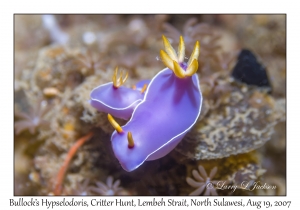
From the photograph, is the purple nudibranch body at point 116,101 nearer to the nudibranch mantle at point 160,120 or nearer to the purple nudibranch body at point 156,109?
the purple nudibranch body at point 156,109

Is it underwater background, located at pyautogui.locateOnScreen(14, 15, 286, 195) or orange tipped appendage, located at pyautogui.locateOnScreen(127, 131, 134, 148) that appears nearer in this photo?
orange tipped appendage, located at pyautogui.locateOnScreen(127, 131, 134, 148)

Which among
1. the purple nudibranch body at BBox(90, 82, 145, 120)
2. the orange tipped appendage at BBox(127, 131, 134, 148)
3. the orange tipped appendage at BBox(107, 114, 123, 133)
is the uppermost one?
the purple nudibranch body at BBox(90, 82, 145, 120)

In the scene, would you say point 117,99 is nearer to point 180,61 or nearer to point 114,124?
point 114,124

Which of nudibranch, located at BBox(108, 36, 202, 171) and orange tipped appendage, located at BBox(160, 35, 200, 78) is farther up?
orange tipped appendage, located at BBox(160, 35, 200, 78)

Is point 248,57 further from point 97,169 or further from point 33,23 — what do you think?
point 33,23

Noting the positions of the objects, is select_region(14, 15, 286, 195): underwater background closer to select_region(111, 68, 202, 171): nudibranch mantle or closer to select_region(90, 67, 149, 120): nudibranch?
select_region(90, 67, 149, 120): nudibranch

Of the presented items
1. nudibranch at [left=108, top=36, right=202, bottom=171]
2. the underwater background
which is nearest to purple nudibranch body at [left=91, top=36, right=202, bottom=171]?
nudibranch at [left=108, top=36, right=202, bottom=171]

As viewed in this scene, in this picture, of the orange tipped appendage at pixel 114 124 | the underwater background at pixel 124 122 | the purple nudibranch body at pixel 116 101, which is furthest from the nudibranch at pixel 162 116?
the underwater background at pixel 124 122
